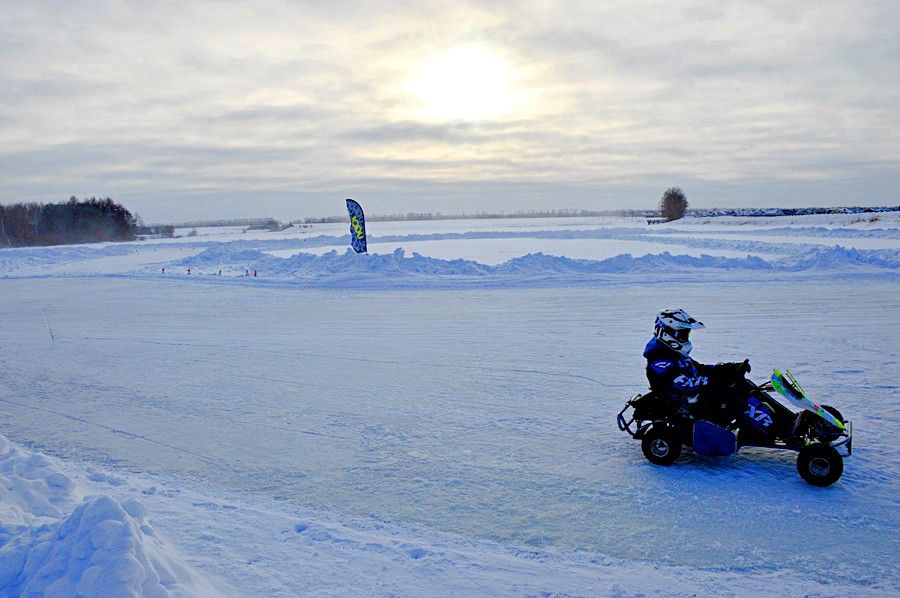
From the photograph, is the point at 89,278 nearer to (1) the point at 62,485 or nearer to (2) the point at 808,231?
(1) the point at 62,485

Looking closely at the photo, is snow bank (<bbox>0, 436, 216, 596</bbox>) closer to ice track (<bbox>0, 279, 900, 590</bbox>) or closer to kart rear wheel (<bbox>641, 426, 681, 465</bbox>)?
ice track (<bbox>0, 279, 900, 590</bbox>)

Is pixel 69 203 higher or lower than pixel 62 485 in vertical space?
higher

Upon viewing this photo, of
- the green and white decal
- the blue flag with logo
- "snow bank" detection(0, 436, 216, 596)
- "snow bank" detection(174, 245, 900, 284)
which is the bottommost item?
"snow bank" detection(0, 436, 216, 596)

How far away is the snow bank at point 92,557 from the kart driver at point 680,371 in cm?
469

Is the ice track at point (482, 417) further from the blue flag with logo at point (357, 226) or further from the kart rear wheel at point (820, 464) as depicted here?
the blue flag with logo at point (357, 226)

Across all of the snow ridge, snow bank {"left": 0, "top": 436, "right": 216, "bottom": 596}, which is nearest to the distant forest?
the snow ridge

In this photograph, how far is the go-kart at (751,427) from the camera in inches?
240

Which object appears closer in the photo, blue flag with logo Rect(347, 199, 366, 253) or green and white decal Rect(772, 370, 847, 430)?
green and white decal Rect(772, 370, 847, 430)

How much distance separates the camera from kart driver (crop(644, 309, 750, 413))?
6.61 metres

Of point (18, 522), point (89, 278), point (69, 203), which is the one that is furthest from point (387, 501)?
point (69, 203)

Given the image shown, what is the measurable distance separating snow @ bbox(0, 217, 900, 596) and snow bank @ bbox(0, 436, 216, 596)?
2 centimetres

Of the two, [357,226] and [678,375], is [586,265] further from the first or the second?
[678,375]

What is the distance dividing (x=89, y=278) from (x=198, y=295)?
1134 cm

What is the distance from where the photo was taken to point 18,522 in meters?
4.74
